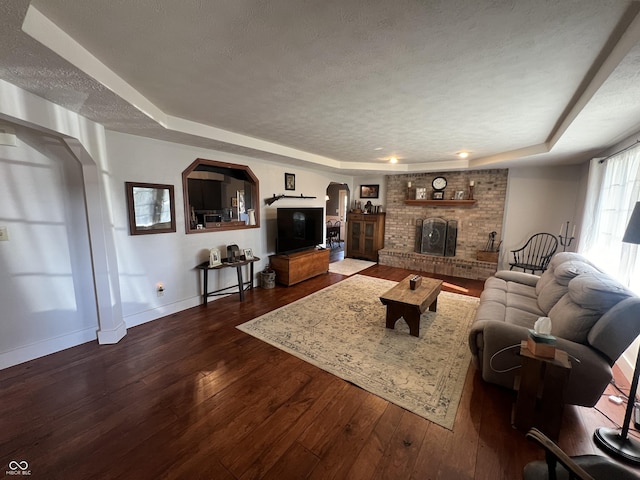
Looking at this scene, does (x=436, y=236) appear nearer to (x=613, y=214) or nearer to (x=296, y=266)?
(x=613, y=214)

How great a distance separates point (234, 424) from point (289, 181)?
13.5 feet

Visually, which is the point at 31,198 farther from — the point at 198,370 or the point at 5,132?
the point at 198,370

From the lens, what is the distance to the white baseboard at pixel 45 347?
2.33m

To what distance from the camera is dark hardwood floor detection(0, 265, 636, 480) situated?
4.86ft

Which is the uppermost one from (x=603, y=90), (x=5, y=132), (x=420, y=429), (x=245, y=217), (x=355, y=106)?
(x=355, y=106)

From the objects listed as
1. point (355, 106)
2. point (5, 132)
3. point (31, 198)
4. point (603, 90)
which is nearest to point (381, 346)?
point (355, 106)

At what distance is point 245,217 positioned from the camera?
445 cm

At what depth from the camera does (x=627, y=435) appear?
5.40 ft

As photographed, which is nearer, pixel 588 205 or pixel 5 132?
pixel 5 132

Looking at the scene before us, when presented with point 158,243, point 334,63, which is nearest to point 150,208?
point 158,243

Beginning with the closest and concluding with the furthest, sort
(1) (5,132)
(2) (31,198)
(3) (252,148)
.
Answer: (1) (5,132), (2) (31,198), (3) (252,148)

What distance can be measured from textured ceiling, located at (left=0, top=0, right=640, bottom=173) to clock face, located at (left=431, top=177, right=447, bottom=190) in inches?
109

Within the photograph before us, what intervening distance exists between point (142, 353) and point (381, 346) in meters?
2.40

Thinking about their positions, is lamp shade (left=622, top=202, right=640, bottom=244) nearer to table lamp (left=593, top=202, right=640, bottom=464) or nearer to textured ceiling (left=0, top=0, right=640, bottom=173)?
table lamp (left=593, top=202, right=640, bottom=464)
